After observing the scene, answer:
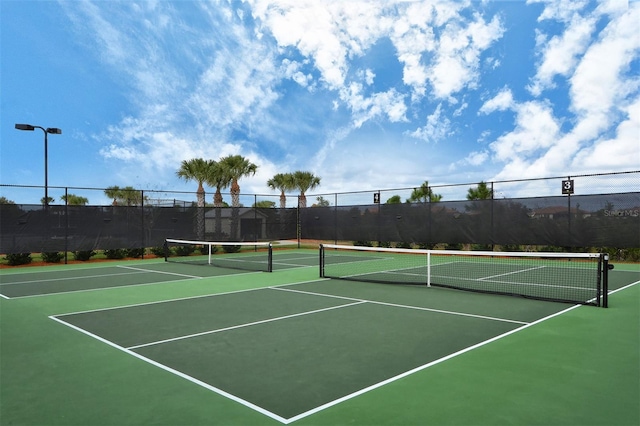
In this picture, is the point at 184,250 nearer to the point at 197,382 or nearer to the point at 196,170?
the point at 196,170

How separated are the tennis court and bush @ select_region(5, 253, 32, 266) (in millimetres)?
6531

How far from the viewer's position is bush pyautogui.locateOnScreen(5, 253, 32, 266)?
16.0 metres

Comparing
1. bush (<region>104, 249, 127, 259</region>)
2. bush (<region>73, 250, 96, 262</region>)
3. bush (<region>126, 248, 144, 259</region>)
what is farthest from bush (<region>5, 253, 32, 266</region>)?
bush (<region>126, 248, 144, 259</region>)

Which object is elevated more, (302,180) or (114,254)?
(302,180)

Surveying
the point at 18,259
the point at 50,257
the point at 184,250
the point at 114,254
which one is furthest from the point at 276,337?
the point at 184,250

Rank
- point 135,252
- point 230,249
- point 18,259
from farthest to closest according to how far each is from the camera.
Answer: point 230,249
point 135,252
point 18,259

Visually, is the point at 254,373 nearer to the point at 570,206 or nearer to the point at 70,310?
the point at 70,310

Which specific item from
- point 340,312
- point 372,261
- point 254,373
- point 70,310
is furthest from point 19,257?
point 254,373

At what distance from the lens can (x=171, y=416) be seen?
330 cm

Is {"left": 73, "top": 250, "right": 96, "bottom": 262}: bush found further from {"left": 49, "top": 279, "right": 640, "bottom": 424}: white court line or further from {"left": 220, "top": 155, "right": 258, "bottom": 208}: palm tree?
{"left": 49, "top": 279, "right": 640, "bottom": 424}: white court line

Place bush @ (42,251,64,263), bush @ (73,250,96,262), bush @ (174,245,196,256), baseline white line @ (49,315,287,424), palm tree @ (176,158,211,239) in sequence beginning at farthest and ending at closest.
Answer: palm tree @ (176,158,211,239)
bush @ (174,245,196,256)
bush @ (73,250,96,262)
bush @ (42,251,64,263)
baseline white line @ (49,315,287,424)

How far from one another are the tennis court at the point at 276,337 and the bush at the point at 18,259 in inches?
257

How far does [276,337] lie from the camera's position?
5.48 metres

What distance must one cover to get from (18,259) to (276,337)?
48.0 ft
